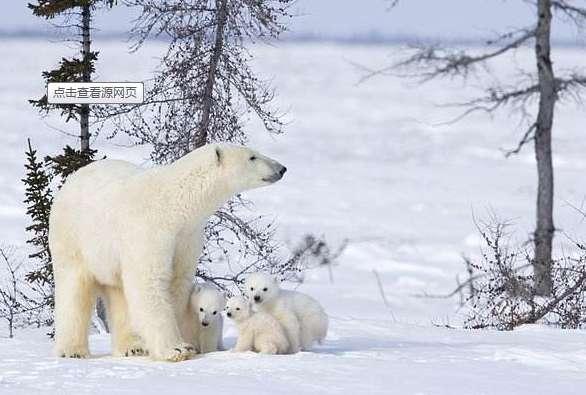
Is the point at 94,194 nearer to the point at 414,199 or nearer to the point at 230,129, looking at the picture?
the point at 230,129

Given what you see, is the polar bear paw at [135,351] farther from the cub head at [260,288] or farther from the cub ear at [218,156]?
the cub ear at [218,156]

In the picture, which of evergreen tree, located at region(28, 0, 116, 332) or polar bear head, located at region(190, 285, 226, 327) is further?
evergreen tree, located at region(28, 0, 116, 332)

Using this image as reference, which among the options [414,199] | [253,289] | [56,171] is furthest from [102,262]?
[414,199]

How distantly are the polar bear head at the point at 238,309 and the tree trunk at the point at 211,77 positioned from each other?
398 centimetres

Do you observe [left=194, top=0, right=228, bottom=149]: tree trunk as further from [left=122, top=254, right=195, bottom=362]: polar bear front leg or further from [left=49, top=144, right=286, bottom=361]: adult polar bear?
[left=122, top=254, right=195, bottom=362]: polar bear front leg

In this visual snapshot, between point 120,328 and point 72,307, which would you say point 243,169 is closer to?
point 120,328

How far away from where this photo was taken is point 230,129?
1110 centimetres

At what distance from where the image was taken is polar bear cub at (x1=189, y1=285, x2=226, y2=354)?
7152 mm

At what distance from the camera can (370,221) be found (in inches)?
945

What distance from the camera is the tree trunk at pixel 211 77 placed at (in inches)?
430

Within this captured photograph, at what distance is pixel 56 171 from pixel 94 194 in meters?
3.40

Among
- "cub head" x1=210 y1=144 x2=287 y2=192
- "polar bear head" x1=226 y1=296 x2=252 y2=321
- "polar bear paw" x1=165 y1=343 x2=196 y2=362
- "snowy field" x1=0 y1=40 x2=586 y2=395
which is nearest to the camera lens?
"snowy field" x1=0 y1=40 x2=586 y2=395

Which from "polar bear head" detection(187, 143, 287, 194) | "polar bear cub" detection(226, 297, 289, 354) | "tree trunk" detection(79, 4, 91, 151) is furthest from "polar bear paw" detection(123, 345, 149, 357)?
"tree trunk" detection(79, 4, 91, 151)

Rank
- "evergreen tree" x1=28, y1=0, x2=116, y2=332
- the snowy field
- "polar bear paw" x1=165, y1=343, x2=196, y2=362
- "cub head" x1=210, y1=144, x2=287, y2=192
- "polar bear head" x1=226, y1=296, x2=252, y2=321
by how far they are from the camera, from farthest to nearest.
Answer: "evergreen tree" x1=28, y1=0, x2=116, y2=332
"cub head" x1=210, y1=144, x2=287, y2=192
"polar bear head" x1=226, y1=296, x2=252, y2=321
"polar bear paw" x1=165, y1=343, x2=196, y2=362
the snowy field
